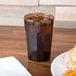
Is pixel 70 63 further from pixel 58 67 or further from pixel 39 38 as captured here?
pixel 39 38

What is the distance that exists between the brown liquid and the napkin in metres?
0.07

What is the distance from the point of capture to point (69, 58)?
29.4 inches

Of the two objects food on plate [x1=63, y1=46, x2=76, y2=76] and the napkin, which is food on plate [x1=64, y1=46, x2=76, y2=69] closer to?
food on plate [x1=63, y1=46, x2=76, y2=76]

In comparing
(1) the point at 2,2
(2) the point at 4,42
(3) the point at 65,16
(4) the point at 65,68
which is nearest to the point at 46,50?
(4) the point at 65,68

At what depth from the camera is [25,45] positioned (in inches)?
38.0

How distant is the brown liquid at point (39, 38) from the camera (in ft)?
2.60

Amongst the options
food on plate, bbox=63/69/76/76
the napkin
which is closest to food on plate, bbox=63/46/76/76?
food on plate, bbox=63/69/76/76

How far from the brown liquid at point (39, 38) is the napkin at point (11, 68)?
0.23 ft

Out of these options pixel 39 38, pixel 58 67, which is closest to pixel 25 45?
pixel 39 38

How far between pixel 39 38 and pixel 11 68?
146mm

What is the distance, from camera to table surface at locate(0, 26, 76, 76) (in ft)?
2.59

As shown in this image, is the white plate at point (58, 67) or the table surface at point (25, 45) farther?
the table surface at point (25, 45)

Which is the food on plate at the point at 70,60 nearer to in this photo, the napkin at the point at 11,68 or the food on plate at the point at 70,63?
the food on plate at the point at 70,63

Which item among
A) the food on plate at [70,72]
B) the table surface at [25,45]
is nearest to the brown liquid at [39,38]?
the table surface at [25,45]
